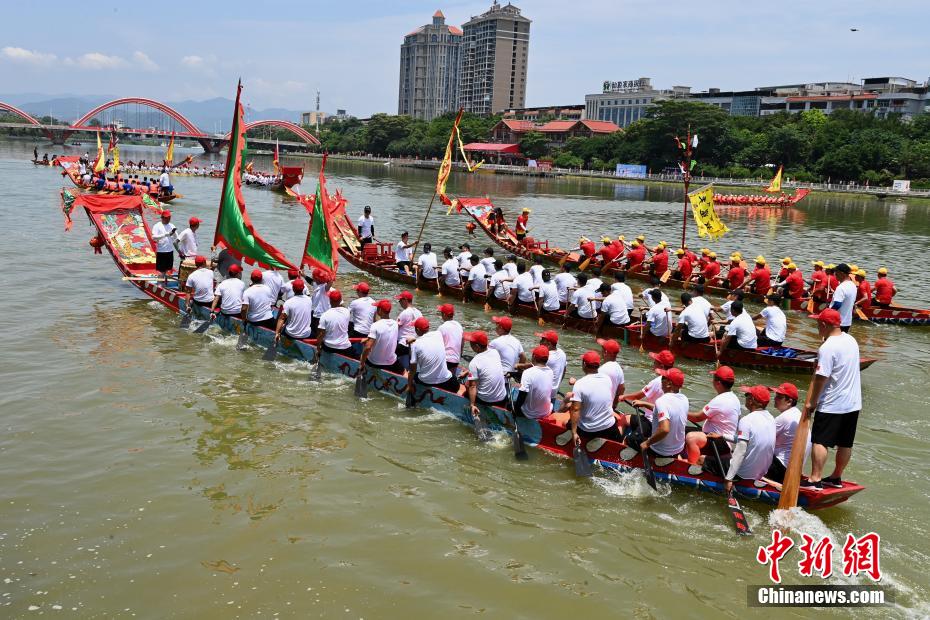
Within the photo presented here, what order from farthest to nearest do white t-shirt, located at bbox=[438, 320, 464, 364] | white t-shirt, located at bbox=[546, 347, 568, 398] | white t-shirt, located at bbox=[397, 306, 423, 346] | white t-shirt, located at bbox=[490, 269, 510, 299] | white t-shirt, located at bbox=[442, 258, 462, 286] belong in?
1. white t-shirt, located at bbox=[442, 258, 462, 286]
2. white t-shirt, located at bbox=[490, 269, 510, 299]
3. white t-shirt, located at bbox=[397, 306, 423, 346]
4. white t-shirt, located at bbox=[438, 320, 464, 364]
5. white t-shirt, located at bbox=[546, 347, 568, 398]

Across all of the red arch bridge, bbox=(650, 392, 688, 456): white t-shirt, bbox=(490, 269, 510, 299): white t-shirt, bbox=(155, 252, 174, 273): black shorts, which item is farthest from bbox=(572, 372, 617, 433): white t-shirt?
the red arch bridge

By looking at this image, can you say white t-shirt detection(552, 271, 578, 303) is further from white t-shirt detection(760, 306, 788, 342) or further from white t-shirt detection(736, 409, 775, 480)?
white t-shirt detection(736, 409, 775, 480)

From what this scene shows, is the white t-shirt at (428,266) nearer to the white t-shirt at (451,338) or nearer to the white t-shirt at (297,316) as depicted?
the white t-shirt at (297,316)

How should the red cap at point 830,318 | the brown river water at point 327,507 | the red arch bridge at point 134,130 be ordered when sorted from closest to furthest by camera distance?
the brown river water at point 327,507 → the red cap at point 830,318 → the red arch bridge at point 134,130

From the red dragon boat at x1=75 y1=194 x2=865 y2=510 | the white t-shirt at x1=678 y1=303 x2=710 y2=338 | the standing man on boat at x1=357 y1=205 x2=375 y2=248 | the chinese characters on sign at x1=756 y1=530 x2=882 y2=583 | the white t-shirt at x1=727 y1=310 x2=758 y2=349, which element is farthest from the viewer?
the standing man on boat at x1=357 y1=205 x2=375 y2=248

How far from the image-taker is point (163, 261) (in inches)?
698

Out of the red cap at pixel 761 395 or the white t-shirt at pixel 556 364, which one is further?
the white t-shirt at pixel 556 364

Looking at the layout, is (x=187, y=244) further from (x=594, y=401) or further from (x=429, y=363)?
(x=594, y=401)

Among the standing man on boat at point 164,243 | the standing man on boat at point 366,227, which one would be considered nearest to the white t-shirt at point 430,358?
the standing man on boat at point 164,243

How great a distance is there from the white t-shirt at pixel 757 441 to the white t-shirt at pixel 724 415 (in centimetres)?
27

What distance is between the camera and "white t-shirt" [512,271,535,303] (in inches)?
698

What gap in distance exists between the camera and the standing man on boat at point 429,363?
10.9 meters

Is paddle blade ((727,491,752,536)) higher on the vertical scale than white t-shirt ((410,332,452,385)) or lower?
lower

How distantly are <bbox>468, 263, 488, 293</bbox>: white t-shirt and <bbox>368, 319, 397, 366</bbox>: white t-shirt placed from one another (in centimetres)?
741
